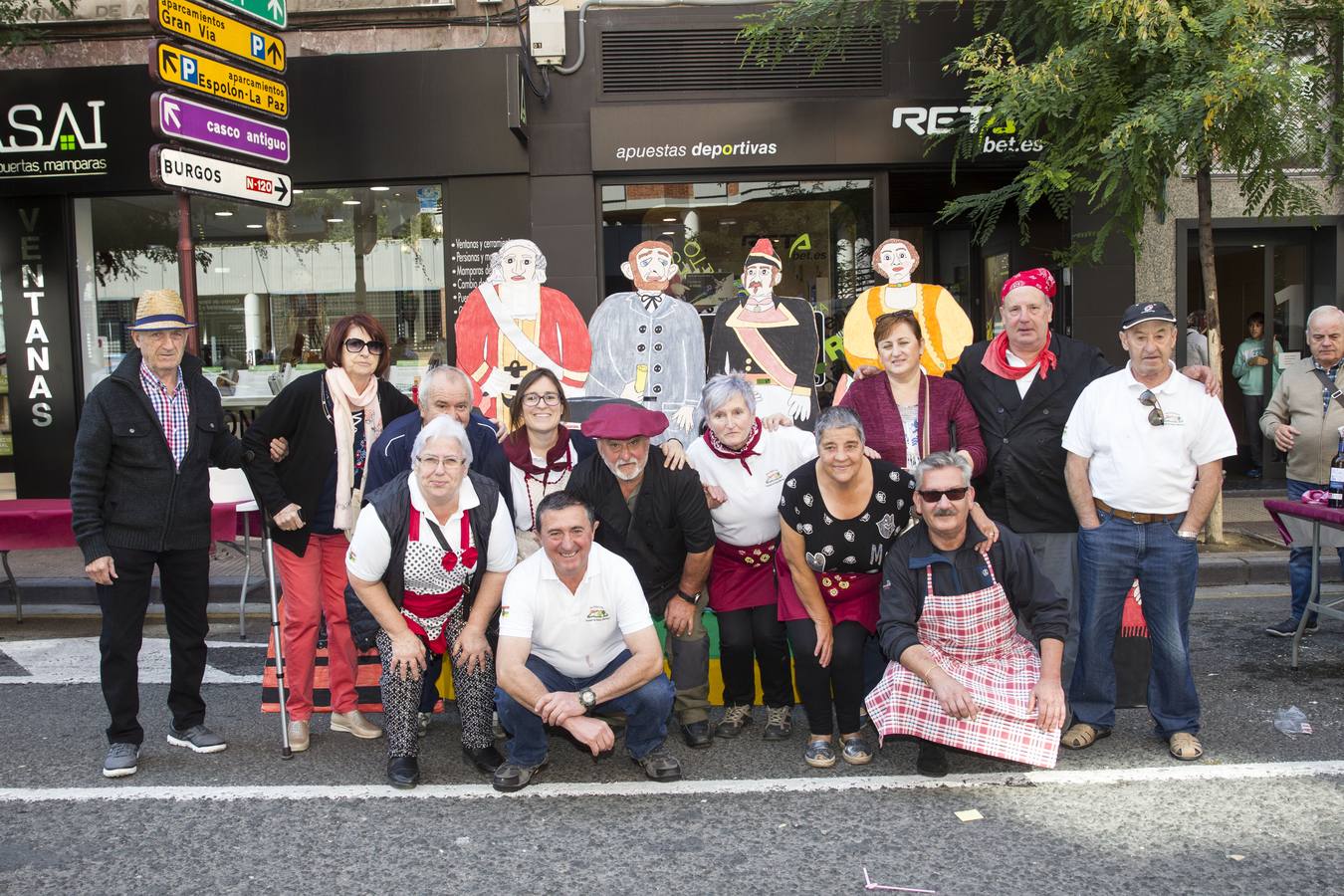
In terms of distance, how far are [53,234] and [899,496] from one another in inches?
363

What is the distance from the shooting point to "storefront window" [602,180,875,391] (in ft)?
32.7

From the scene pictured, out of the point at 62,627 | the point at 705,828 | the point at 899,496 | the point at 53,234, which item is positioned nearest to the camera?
the point at 705,828

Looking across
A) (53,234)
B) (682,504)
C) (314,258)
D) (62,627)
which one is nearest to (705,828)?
(682,504)

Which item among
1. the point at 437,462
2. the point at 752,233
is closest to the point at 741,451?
the point at 437,462

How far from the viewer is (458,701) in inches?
176

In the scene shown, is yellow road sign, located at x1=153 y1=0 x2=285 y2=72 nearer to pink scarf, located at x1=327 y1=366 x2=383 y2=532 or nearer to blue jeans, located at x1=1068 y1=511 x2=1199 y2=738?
pink scarf, located at x1=327 y1=366 x2=383 y2=532

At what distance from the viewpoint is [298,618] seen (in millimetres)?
4875

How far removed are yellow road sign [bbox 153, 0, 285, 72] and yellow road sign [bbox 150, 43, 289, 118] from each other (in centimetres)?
10

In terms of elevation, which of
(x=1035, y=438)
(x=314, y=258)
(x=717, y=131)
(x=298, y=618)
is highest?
(x=717, y=131)

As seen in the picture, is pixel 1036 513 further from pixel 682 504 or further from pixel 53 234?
pixel 53 234

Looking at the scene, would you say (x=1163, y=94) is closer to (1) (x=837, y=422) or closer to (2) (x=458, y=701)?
(1) (x=837, y=422)

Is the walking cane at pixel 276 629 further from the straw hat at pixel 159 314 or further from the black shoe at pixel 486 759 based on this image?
the black shoe at pixel 486 759

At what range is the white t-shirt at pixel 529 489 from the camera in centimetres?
504

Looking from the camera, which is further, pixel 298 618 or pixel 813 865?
pixel 298 618
